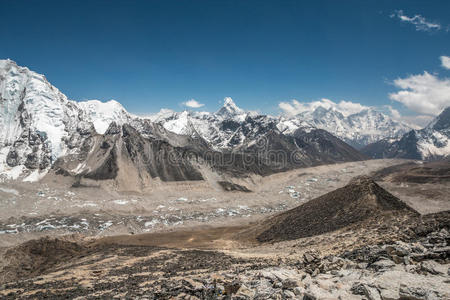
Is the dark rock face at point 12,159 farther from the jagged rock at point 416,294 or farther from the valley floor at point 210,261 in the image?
the jagged rock at point 416,294

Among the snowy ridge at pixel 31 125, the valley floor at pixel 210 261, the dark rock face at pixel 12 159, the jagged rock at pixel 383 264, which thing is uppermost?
the snowy ridge at pixel 31 125

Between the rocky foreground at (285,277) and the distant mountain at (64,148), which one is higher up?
the distant mountain at (64,148)

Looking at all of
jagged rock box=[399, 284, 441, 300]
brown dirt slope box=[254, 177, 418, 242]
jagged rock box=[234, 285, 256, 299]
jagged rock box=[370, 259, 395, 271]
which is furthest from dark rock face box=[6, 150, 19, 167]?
jagged rock box=[399, 284, 441, 300]

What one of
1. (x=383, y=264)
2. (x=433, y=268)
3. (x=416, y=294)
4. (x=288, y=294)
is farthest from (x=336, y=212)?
(x=416, y=294)

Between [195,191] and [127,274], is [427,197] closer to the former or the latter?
[195,191]

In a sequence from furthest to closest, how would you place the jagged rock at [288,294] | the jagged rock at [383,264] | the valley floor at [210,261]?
1. the jagged rock at [383,264]
2. the valley floor at [210,261]
3. the jagged rock at [288,294]

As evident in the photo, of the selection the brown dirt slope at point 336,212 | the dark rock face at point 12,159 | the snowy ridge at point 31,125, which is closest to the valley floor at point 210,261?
the brown dirt slope at point 336,212

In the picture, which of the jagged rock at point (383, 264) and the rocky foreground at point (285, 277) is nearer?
the rocky foreground at point (285, 277)

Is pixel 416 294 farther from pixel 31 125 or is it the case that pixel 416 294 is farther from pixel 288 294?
pixel 31 125

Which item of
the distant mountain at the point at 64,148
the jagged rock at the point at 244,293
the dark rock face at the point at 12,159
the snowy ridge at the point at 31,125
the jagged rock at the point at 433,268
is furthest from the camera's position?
the snowy ridge at the point at 31,125
